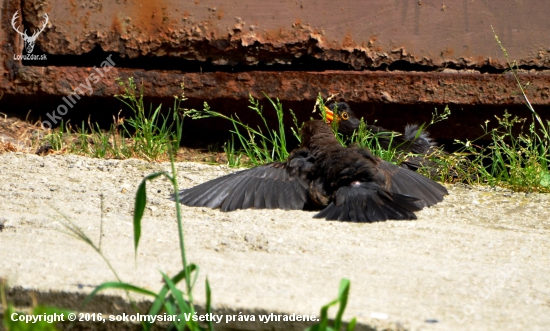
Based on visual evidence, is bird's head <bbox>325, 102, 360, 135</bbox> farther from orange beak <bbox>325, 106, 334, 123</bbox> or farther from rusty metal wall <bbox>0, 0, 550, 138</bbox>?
rusty metal wall <bbox>0, 0, 550, 138</bbox>

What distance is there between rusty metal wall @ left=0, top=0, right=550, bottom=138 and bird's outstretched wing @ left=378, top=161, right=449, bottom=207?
0.92m

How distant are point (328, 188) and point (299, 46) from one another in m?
1.46

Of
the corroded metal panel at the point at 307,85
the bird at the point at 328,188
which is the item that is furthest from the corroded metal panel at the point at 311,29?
the bird at the point at 328,188

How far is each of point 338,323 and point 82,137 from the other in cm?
351

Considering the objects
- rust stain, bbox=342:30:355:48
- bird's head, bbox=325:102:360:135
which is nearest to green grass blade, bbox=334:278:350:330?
bird's head, bbox=325:102:360:135

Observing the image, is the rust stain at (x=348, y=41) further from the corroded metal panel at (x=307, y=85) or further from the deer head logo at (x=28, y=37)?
the deer head logo at (x=28, y=37)

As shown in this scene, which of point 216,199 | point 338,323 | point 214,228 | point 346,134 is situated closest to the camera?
point 338,323

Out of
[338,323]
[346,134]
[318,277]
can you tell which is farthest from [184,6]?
[338,323]

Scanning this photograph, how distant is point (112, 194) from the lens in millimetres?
3693

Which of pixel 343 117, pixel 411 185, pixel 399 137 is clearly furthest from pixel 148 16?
pixel 411 185

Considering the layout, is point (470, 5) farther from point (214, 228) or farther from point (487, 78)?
point (214, 228)

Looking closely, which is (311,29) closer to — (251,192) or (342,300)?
(251,192)

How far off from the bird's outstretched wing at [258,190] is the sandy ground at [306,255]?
0.11 meters

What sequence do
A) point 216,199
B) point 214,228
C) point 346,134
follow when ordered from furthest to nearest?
1. point 346,134
2. point 216,199
3. point 214,228
